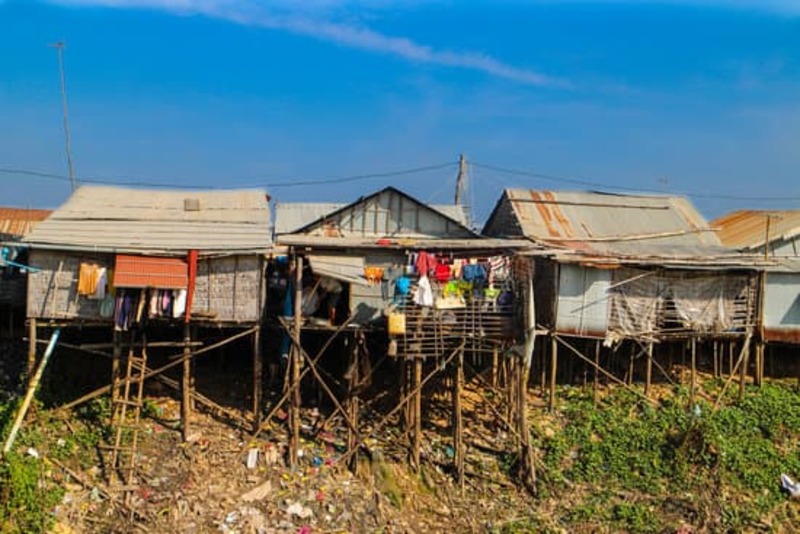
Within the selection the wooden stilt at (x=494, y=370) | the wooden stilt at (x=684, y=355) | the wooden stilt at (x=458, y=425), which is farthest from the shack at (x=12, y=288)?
the wooden stilt at (x=684, y=355)

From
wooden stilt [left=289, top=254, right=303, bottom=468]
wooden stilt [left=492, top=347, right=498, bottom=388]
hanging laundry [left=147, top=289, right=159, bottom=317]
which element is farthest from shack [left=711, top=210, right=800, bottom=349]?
hanging laundry [left=147, top=289, right=159, bottom=317]

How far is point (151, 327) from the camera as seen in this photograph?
17.8 m

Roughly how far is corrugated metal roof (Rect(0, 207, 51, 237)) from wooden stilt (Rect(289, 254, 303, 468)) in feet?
40.3

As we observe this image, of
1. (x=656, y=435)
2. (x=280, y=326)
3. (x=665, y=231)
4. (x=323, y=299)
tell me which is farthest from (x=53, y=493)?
(x=665, y=231)

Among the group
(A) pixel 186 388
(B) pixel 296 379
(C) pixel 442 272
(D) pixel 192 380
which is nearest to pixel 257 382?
(B) pixel 296 379

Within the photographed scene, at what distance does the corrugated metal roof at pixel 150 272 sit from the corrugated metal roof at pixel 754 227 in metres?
15.2

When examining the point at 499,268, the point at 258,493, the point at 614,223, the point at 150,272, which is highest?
the point at 614,223

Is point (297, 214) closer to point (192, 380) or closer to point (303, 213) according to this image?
point (303, 213)

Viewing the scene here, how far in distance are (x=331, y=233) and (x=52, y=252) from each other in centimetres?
628

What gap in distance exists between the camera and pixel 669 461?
1720 cm

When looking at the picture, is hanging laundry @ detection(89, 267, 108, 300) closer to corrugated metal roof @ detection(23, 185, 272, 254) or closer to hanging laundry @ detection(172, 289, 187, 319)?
corrugated metal roof @ detection(23, 185, 272, 254)

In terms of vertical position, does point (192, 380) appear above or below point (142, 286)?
below

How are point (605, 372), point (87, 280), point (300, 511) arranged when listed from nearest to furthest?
1. point (300, 511)
2. point (87, 280)
3. point (605, 372)

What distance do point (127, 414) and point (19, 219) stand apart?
12.2 metres
